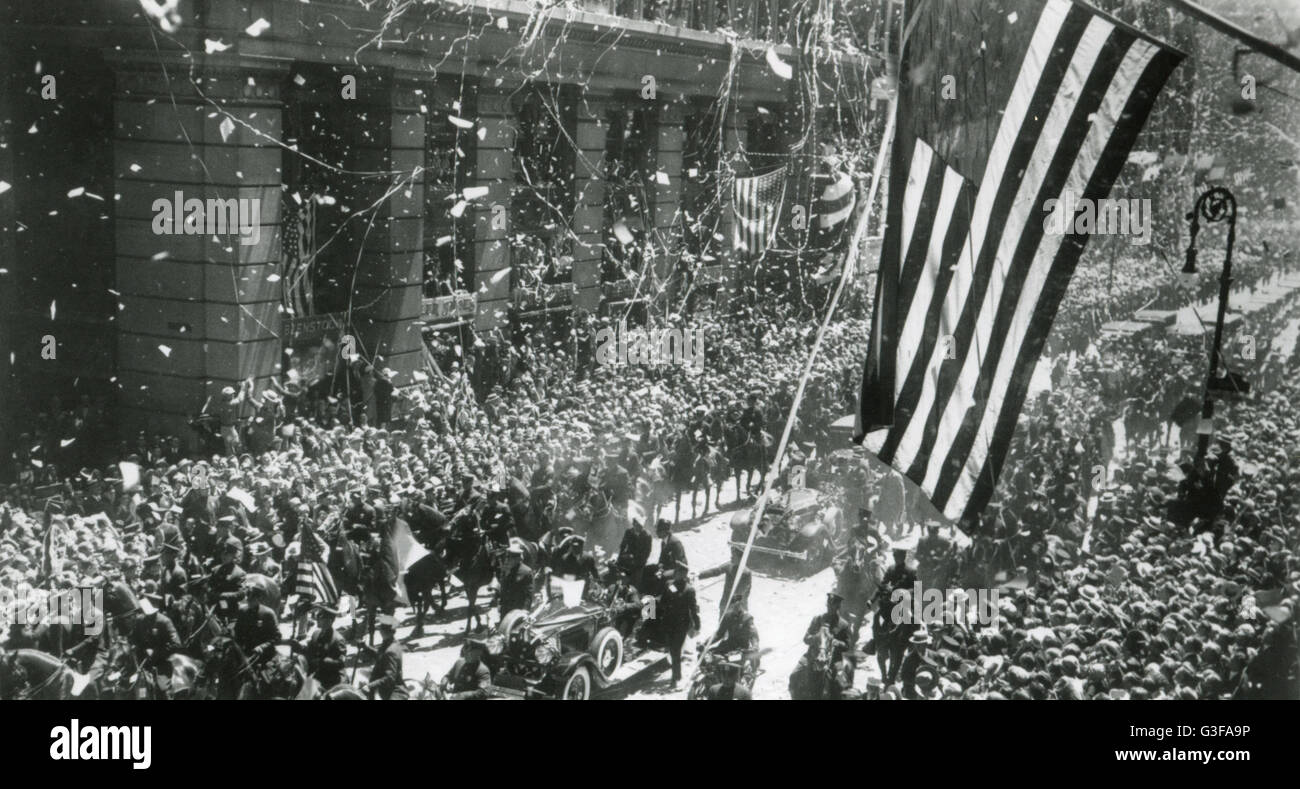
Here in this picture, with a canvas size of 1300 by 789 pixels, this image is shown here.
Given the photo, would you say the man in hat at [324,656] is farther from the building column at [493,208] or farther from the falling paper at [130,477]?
the building column at [493,208]

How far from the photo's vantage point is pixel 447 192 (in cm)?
2081

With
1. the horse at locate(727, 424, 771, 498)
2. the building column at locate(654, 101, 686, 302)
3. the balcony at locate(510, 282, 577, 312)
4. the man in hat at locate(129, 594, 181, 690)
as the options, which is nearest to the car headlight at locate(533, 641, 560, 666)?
the man in hat at locate(129, 594, 181, 690)

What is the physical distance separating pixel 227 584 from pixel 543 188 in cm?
1364

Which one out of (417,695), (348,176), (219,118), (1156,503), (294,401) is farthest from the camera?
(348,176)

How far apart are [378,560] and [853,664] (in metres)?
4.82

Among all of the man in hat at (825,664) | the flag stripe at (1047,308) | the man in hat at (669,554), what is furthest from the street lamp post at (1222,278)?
the man in hat at (669,554)

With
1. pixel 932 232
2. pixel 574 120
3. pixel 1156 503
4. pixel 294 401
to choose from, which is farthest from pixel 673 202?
pixel 932 232

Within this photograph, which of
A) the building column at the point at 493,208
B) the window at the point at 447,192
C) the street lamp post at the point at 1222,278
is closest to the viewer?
the street lamp post at the point at 1222,278

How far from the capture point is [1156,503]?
45.9ft

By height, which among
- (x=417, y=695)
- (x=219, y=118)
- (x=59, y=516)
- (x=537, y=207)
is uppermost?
(x=219, y=118)

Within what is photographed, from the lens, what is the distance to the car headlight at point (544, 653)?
34.8 feet

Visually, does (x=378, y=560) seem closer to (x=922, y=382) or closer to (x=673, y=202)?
(x=922, y=382)

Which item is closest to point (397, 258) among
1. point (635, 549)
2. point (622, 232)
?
point (622, 232)

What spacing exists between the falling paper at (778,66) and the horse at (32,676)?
2067 centimetres
